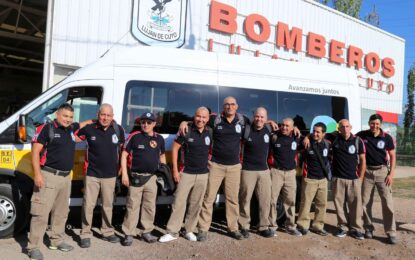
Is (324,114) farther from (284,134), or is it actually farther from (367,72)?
(367,72)

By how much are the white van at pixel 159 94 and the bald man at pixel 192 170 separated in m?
0.51

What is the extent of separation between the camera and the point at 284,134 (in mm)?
5758

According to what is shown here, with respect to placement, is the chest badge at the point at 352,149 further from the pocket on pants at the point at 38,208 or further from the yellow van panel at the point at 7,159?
the yellow van panel at the point at 7,159

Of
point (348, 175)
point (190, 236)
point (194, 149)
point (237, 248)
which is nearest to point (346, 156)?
point (348, 175)

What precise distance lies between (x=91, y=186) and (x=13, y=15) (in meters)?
11.4

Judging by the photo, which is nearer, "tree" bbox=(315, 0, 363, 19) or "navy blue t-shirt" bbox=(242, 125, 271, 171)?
"navy blue t-shirt" bbox=(242, 125, 271, 171)

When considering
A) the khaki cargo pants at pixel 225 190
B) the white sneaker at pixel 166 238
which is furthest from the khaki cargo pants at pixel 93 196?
the khaki cargo pants at pixel 225 190

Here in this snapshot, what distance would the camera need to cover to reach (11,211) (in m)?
5.18

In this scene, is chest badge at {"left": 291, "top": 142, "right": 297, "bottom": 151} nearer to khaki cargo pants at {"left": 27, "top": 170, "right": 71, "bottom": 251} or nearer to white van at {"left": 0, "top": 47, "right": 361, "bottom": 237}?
white van at {"left": 0, "top": 47, "right": 361, "bottom": 237}

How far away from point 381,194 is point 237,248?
7.62 ft

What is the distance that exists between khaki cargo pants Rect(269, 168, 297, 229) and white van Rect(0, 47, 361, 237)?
37.2 inches

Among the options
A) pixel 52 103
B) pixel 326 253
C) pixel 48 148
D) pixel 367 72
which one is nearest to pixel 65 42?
pixel 52 103

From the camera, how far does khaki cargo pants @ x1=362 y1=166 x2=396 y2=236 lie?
5836mm

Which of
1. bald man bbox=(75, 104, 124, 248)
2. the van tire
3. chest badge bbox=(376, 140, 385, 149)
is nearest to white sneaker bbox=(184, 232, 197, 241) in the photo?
bald man bbox=(75, 104, 124, 248)
